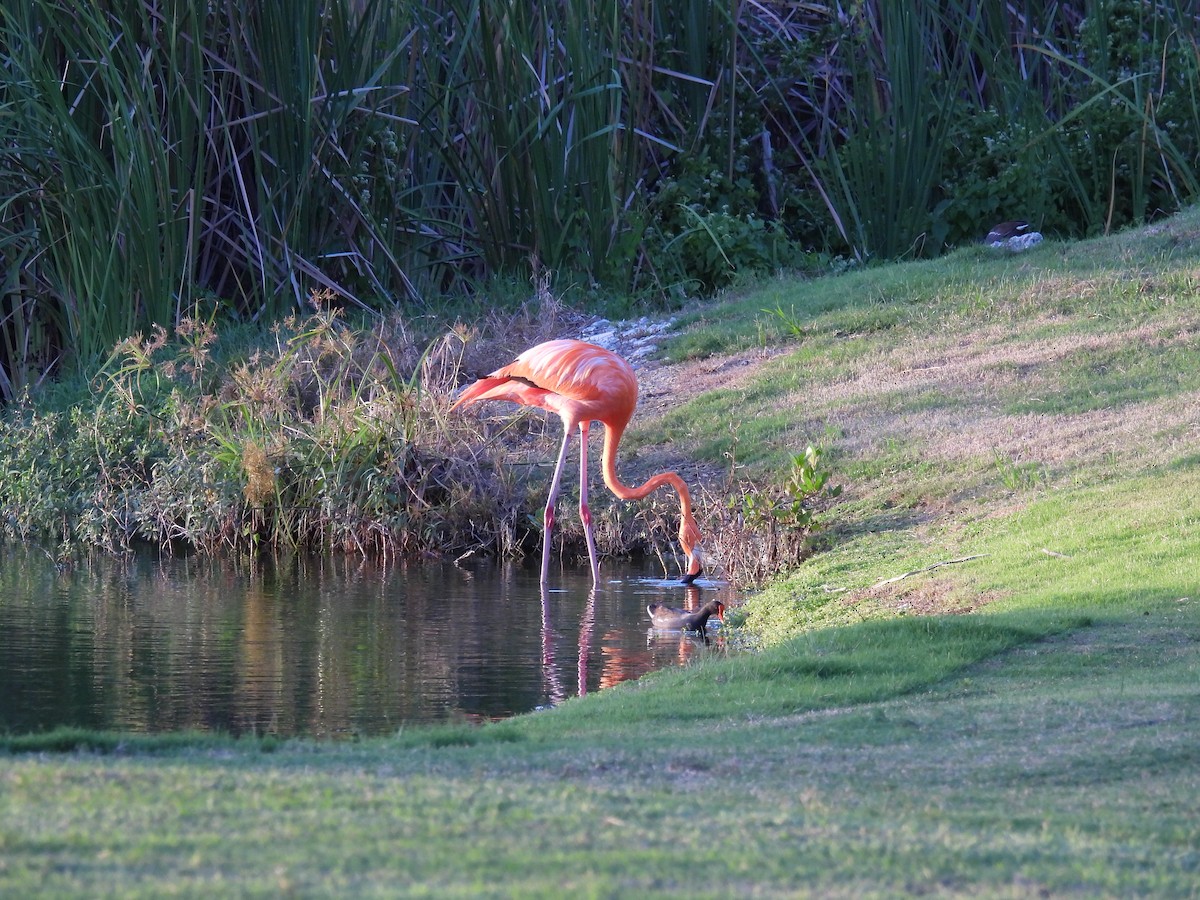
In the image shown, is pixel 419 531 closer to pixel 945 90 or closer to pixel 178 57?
pixel 178 57

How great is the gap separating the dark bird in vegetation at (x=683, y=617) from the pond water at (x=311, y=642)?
7 cm

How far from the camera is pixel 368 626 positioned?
9.80 m

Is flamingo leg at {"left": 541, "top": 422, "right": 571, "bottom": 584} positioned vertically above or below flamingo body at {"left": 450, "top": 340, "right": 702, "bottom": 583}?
below

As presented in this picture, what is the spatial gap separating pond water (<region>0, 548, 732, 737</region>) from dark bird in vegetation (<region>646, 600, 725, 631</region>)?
70 millimetres

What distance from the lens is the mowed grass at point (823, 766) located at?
147 inches

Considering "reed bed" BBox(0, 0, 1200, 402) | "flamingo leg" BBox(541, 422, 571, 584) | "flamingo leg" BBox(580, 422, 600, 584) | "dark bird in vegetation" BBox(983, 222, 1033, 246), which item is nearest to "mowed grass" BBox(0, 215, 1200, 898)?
"flamingo leg" BBox(580, 422, 600, 584)

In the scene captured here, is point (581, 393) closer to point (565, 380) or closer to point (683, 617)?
point (565, 380)

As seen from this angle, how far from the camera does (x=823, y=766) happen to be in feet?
17.2

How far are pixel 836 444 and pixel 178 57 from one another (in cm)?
769

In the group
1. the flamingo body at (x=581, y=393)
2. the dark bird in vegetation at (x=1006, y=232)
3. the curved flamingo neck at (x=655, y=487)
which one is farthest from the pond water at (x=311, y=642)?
the dark bird in vegetation at (x=1006, y=232)

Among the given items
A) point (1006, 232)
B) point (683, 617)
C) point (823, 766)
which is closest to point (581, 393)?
point (683, 617)

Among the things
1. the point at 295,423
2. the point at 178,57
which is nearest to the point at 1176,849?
the point at 295,423

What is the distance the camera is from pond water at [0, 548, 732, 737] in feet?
25.2

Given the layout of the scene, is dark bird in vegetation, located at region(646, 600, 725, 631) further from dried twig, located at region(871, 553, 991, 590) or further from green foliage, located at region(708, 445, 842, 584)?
green foliage, located at region(708, 445, 842, 584)
